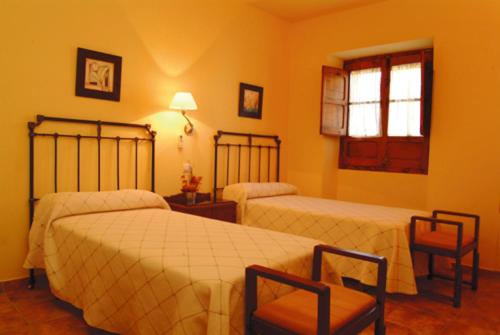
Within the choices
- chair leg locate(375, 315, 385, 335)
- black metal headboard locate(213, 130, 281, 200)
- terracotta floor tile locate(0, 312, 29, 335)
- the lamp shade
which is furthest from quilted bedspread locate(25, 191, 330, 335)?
black metal headboard locate(213, 130, 281, 200)

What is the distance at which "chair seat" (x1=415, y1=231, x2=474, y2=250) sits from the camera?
2.70m

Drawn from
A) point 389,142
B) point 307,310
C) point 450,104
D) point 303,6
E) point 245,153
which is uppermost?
point 303,6

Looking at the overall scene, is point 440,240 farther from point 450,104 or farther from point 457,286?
point 450,104

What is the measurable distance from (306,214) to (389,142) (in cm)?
170

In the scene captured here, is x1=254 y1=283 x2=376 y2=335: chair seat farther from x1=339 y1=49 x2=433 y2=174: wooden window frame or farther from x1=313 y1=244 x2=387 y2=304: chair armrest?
x1=339 y1=49 x2=433 y2=174: wooden window frame

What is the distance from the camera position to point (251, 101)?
4.37 metres

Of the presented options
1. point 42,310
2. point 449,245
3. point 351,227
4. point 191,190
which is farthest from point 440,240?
point 42,310

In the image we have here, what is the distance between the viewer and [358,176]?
453cm

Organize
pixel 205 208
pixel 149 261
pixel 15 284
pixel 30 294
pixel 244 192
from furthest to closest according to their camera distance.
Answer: pixel 244 192, pixel 205 208, pixel 15 284, pixel 30 294, pixel 149 261

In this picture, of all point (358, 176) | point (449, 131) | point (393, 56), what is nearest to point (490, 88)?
point (449, 131)

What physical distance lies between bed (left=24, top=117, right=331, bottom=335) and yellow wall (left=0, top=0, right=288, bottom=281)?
0.17 metres

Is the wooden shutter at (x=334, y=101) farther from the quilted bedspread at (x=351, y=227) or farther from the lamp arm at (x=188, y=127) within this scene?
the lamp arm at (x=188, y=127)

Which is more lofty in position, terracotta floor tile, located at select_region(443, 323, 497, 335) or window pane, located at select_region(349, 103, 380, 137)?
window pane, located at select_region(349, 103, 380, 137)

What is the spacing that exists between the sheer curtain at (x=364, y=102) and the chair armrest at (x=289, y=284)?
3343 millimetres
